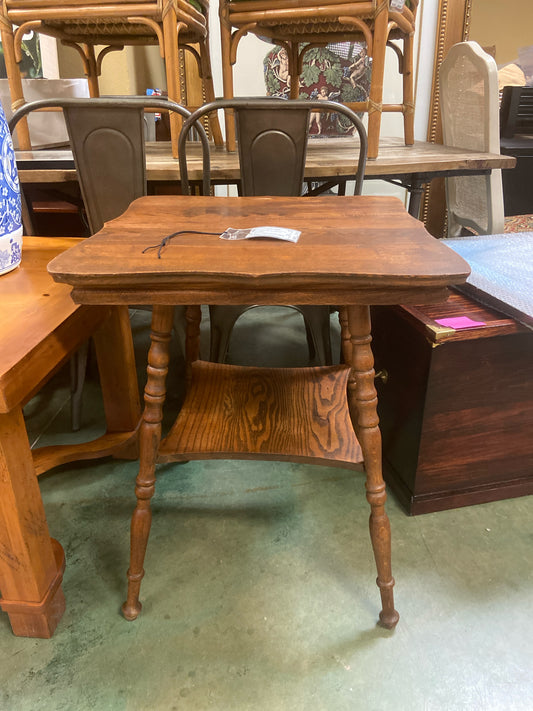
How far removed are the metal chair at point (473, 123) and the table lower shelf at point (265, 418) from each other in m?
0.84

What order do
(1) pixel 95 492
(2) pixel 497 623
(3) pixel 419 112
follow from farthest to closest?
(3) pixel 419 112 → (1) pixel 95 492 → (2) pixel 497 623

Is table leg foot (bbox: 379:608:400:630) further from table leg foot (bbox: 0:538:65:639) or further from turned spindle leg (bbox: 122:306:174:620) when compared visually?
table leg foot (bbox: 0:538:65:639)

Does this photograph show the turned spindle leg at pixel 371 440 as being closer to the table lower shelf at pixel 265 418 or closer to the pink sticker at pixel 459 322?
the table lower shelf at pixel 265 418

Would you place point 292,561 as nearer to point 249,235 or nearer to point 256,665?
point 256,665

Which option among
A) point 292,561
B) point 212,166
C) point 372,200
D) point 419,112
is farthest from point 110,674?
point 419,112

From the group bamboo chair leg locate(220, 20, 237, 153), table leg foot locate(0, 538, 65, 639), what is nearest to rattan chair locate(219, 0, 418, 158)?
bamboo chair leg locate(220, 20, 237, 153)

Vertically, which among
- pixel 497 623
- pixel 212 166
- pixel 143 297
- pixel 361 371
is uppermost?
pixel 212 166

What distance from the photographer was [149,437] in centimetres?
81

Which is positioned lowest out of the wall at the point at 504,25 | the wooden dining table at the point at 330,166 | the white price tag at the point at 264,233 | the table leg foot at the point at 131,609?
the table leg foot at the point at 131,609

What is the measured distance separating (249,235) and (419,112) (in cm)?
243

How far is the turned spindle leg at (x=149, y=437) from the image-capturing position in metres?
0.79

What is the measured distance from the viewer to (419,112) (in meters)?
2.72

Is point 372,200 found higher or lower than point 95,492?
higher

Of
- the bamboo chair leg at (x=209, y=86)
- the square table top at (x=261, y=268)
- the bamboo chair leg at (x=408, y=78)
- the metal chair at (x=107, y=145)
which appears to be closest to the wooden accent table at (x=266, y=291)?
the square table top at (x=261, y=268)
